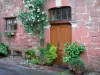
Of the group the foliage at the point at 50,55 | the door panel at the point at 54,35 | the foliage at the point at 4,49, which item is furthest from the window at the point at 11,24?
the foliage at the point at 50,55

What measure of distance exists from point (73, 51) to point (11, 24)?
17.1ft

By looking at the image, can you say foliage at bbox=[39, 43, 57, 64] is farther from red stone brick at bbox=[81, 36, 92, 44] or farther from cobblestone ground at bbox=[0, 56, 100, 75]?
red stone brick at bbox=[81, 36, 92, 44]

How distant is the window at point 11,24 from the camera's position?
12607 millimetres

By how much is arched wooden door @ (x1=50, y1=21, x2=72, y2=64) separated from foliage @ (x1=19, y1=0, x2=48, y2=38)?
20.5 inches

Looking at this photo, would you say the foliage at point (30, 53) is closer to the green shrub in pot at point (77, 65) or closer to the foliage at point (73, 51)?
the foliage at point (73, 51)

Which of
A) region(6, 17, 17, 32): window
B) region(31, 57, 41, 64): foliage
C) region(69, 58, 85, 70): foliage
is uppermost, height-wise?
region(6, 17, 17, 32): window

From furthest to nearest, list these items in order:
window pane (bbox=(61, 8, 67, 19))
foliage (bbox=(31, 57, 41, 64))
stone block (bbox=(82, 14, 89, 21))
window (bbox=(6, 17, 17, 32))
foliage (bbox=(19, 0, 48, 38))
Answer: window (bbox=(6, 17, 17, 32)) → foliage (bbox=(31, 57, 41, 64)) → foliage (bbox=(19, 0, 48, 38)) → window pane (bbox=(61, 8, 67, 19)) → stone block (bbox=(82, 14, 89, 21))

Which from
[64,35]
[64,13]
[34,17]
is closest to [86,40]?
[64,35]

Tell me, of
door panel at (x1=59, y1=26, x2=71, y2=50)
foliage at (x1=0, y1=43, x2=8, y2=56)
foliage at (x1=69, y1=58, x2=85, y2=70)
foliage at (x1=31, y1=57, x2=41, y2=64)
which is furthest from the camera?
foliage at (x1=0, y1=43, x2=8, y2=56)

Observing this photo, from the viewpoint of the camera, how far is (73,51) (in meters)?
9.19

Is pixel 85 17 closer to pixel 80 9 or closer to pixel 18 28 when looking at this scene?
pixel 80 9

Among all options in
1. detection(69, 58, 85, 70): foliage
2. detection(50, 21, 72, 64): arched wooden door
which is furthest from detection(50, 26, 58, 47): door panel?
detection(69, 58, 85, 70): foliage

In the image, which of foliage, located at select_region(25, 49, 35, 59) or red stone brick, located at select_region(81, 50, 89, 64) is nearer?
red stone brick, located at select_region(81, 50, 89, 64)

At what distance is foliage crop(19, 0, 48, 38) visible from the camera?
10305 mm
